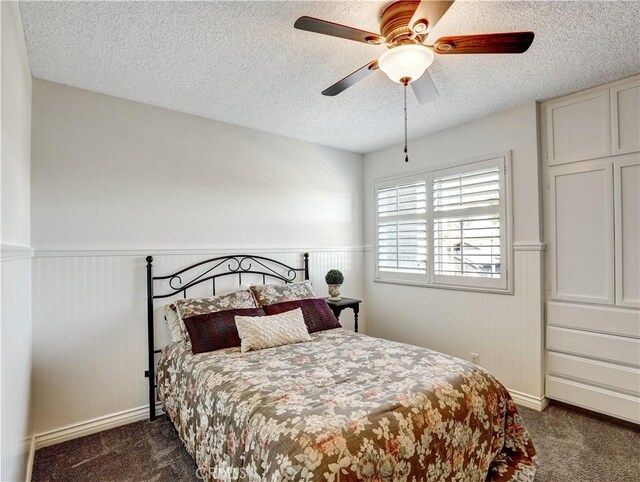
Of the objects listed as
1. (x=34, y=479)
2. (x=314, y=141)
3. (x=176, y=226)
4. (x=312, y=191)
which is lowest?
(x=34, y=479)

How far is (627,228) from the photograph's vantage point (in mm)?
2537

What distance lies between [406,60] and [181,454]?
269 centimetres

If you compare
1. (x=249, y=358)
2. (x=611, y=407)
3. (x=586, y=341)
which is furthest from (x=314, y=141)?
(x=611, y=407)

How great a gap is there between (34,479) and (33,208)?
167cm

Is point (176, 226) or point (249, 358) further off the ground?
point (176, 226)

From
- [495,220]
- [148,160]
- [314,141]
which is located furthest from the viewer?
[314,141]

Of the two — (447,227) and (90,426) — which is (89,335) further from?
(447,227)

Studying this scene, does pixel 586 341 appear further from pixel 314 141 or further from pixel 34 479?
pixel 34 479

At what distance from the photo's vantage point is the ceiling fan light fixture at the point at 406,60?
169cm

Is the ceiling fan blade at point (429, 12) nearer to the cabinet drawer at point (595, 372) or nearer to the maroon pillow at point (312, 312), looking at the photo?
the maroon pillow at point (312, 312)

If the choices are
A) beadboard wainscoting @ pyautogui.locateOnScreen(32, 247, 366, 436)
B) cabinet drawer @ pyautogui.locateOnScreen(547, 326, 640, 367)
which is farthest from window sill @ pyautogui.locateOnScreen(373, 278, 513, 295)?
beadboard wainscoting @ pyautogui.locateOnScreen(32, 247, 366, 436)

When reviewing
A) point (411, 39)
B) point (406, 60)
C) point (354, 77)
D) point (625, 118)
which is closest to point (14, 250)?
point (354, 77)

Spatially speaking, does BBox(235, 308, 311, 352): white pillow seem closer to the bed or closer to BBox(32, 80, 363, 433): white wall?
the bed

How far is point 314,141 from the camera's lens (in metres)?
3.91
